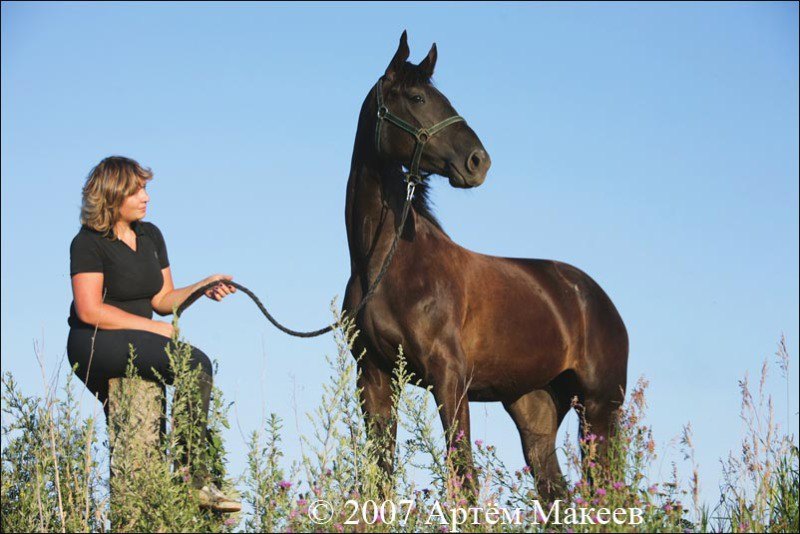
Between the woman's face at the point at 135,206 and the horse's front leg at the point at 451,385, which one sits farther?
the horse's front leg at the point at 451,385

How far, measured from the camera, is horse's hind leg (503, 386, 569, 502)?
8.24 metres

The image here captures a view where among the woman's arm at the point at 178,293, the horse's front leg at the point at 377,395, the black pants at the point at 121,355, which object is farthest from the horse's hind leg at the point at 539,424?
the black pants at the point at 121,355

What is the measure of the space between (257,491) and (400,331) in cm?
192

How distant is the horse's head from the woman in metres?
1.65

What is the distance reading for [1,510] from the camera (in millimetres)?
5113

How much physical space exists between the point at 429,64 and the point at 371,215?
3.63 ft

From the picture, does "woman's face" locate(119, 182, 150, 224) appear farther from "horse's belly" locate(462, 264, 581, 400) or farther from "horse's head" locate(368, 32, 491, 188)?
"horse's belly" locate(462, 264, 581, 400)

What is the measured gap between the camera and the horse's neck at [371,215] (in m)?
6.73

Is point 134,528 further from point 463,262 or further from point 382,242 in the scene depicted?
point 463,262

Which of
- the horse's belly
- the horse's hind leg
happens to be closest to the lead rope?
the horse's belly

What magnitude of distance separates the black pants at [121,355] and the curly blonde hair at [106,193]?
0.57 m

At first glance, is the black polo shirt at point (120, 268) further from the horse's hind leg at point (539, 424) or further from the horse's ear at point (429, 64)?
the horse's hind leg at point (539, 424)

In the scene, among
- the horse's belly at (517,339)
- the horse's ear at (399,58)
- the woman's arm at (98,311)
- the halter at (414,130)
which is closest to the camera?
the woman's arm at (98,311)

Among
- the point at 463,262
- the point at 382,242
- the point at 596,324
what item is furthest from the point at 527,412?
the point at 382,242
